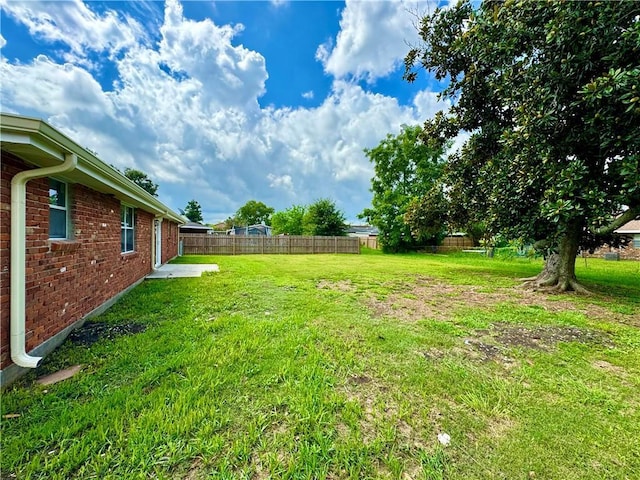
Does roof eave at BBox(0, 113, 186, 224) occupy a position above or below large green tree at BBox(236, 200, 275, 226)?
below

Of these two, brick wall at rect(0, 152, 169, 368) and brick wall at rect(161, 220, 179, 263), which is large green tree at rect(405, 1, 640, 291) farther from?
brick wall at rect(161, 220, 179, 263)

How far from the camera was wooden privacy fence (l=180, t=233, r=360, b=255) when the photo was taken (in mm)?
18531

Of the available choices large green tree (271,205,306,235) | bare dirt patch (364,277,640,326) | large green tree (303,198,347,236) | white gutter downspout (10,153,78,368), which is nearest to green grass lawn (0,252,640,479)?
white gutter downspout (10,153,78,368)

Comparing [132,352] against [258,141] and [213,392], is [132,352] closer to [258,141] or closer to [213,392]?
[213,392]

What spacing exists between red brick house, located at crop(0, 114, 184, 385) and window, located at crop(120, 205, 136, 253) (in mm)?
977

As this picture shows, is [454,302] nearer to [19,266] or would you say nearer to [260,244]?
[19,266]

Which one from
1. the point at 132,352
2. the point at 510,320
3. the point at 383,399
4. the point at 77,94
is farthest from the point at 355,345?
the point at 77,94

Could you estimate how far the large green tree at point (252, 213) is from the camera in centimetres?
5634

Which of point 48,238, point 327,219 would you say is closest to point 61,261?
point 48,238

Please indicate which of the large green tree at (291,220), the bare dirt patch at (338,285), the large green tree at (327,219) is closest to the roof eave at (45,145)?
the bare dirt patch at (338,285)

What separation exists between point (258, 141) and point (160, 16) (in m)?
11.7

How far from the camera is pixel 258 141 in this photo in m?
18.6

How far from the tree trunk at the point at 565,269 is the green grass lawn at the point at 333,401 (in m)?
2.80

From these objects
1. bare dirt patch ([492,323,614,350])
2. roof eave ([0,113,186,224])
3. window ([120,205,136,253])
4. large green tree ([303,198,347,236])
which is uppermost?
large green tree ([303,198,347,236])
